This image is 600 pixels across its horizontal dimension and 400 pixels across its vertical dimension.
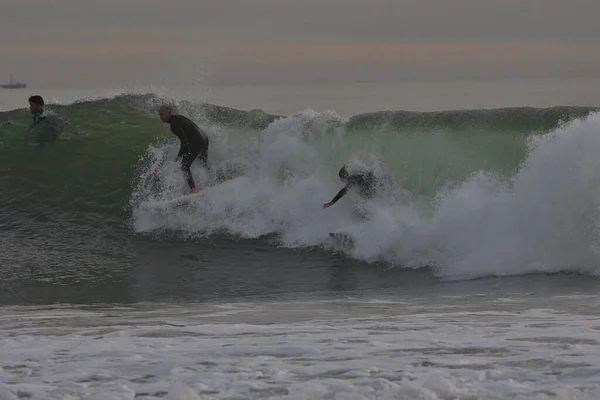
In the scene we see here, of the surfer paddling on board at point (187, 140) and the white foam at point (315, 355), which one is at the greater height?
the surfer paddling on board at point (187, 140)

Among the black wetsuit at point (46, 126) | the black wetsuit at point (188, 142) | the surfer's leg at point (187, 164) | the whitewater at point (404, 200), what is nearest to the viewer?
the whitewater at point (404, 200)

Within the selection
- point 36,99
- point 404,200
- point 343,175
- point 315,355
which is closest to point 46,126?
point 36,99

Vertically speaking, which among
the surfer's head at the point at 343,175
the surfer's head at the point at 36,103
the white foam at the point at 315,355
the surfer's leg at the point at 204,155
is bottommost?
the white foam at the point at 315,355

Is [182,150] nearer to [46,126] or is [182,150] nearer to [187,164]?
[187,164]

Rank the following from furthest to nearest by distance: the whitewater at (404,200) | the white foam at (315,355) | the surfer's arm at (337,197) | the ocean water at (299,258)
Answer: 1. the surfer's arm at (337,197)
2. the whitewater at (404,200)
3. the ocean water at (299,258)
4. the white foam at (315,355)

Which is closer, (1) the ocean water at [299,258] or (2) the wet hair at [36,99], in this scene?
(1) the ocean water at [299,258]

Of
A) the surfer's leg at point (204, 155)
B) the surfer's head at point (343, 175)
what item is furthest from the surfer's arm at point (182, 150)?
the surfer's head at point (343, 175)

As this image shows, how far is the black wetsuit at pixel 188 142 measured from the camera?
14570 mm

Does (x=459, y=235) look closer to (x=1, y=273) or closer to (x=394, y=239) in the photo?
(x=394, y=239)

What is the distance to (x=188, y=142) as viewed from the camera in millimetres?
14664

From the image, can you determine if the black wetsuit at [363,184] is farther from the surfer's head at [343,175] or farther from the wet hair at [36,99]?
the wet hair at [36,99]

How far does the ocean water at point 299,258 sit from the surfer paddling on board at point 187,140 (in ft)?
1.12

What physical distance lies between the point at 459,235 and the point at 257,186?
4.04 meters

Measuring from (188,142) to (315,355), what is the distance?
912 cm
